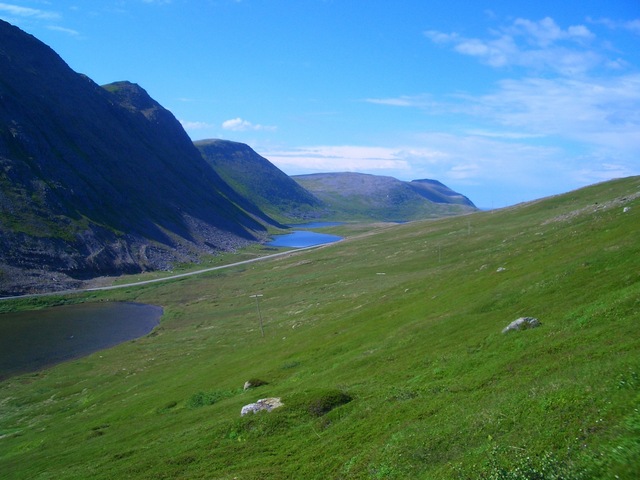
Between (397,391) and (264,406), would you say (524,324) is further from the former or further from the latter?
(264,406)

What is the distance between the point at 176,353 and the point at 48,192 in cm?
12103

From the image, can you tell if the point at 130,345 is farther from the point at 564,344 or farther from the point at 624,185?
the point at 624,185

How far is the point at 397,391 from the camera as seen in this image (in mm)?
26703

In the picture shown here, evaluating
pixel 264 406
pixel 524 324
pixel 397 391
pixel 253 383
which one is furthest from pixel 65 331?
pixel 524 324

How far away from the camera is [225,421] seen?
3056cm

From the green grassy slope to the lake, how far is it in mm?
8991

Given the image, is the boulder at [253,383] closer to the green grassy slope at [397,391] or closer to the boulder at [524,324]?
the green grassy slope at [397,391]

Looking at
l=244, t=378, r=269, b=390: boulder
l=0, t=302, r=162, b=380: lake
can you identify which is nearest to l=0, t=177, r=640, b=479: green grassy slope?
l=244, t=378, r=269, b=390: boulder

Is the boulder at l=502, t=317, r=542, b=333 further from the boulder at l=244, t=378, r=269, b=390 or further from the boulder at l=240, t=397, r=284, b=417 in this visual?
the boulder at l=244, t=378, r=269, b=390

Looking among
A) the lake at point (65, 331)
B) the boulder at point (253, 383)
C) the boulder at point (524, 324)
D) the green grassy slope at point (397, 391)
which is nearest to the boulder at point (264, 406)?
the green grassy slope at point (397, 391)

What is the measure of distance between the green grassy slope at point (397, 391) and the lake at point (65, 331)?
899 cm

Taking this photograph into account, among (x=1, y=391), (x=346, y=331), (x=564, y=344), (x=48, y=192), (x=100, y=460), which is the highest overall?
(x=48, y=192)

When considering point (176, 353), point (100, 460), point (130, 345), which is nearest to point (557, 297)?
point (100, 460)

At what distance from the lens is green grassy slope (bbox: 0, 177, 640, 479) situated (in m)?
16.0
